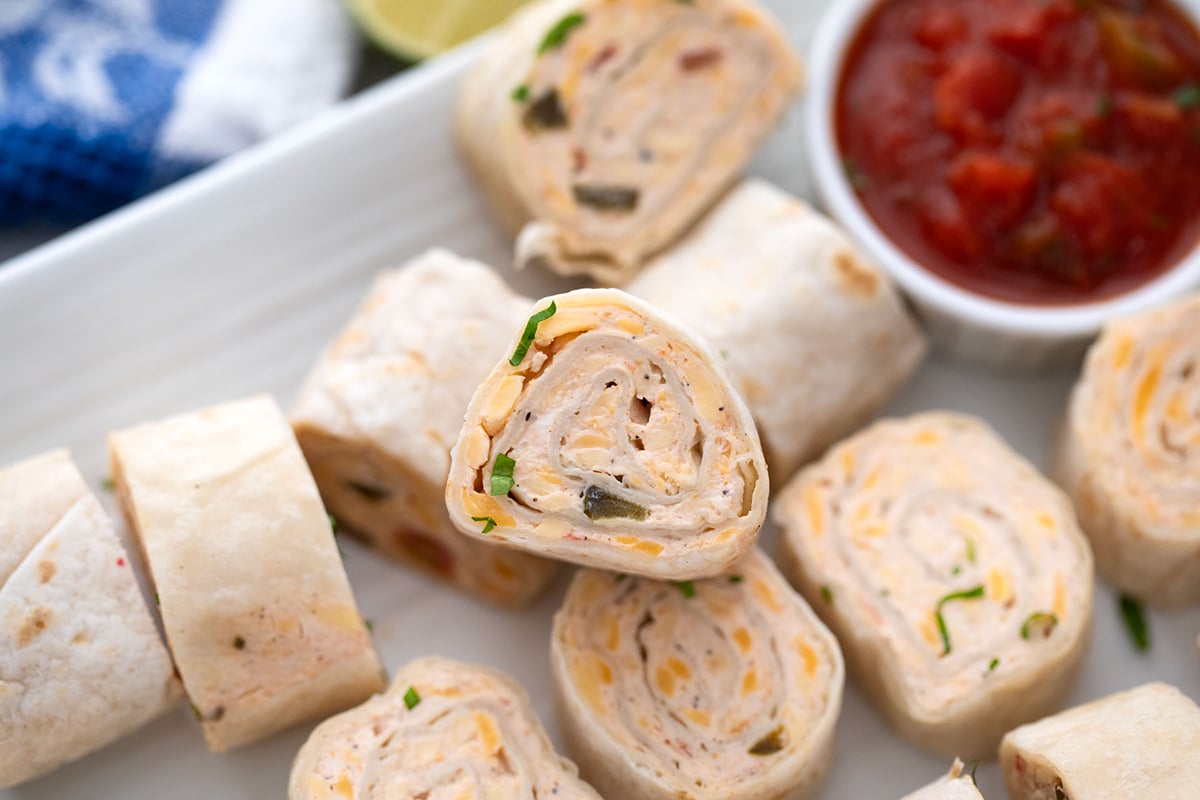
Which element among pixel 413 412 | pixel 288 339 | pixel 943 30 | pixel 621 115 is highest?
pixel 943 30

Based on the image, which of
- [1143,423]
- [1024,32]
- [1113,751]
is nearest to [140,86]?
[1024,32]

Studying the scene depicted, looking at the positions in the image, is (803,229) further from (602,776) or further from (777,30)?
(602,776)

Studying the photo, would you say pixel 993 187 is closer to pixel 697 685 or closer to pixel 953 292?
pixel 953 292

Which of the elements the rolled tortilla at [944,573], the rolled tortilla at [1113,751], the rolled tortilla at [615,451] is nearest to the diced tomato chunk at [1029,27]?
the rolled tortilla at [944,573]

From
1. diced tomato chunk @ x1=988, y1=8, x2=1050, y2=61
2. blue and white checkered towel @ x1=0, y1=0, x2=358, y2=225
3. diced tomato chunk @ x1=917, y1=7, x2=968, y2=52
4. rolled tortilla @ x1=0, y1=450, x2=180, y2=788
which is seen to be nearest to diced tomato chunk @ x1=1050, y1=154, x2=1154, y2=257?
diced tomato chunk @ x1=988, y1=8, x2=1050, y2=61

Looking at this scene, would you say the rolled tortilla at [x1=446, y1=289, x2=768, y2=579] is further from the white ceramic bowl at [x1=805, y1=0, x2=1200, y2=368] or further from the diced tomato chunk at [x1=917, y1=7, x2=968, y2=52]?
the diced tomato chunk at [x1=917, y1=7, x2=968, y2=52]

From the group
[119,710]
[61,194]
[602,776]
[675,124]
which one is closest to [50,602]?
[119,710]
